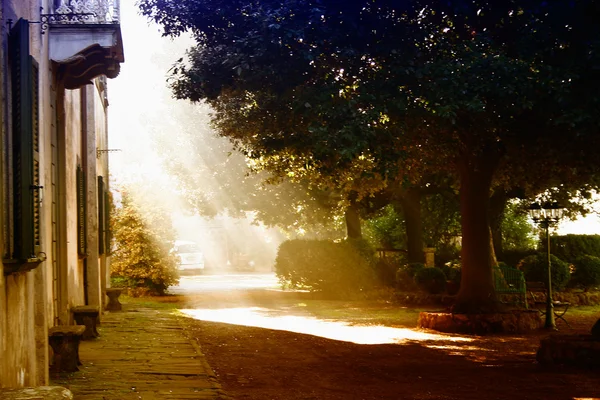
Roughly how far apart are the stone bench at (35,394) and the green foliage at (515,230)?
26.1 meters

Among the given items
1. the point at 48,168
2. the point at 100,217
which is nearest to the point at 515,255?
the point at 100,217

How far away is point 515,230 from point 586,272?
589 centimetres

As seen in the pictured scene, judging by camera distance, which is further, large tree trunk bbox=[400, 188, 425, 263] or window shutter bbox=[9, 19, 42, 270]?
large tree trunk bbox=[400, 188, 425, 263]

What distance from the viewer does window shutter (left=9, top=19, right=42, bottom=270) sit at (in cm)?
590

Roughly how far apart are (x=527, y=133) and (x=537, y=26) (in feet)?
10.00

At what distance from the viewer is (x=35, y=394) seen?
4.78m

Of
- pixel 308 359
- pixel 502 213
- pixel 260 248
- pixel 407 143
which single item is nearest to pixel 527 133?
pixel 407 143

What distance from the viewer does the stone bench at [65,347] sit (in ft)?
30.9

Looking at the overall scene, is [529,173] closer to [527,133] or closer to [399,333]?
[527,133]

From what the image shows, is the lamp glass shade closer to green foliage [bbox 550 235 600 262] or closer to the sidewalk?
green foliage [bbox 550 235 600 262]

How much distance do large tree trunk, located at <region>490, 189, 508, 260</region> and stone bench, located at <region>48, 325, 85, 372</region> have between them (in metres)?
18.2

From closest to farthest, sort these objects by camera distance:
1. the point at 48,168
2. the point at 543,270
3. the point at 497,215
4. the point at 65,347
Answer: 1. the point at 48,168
2. the point at 65,347
3. the point at 543,270
4. the point at 497,215

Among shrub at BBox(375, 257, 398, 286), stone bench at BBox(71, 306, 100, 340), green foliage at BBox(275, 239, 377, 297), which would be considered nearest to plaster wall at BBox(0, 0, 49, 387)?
stone bench at BBox(71, 306, 100, 340)

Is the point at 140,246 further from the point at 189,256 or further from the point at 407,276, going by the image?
the point at 189,256
